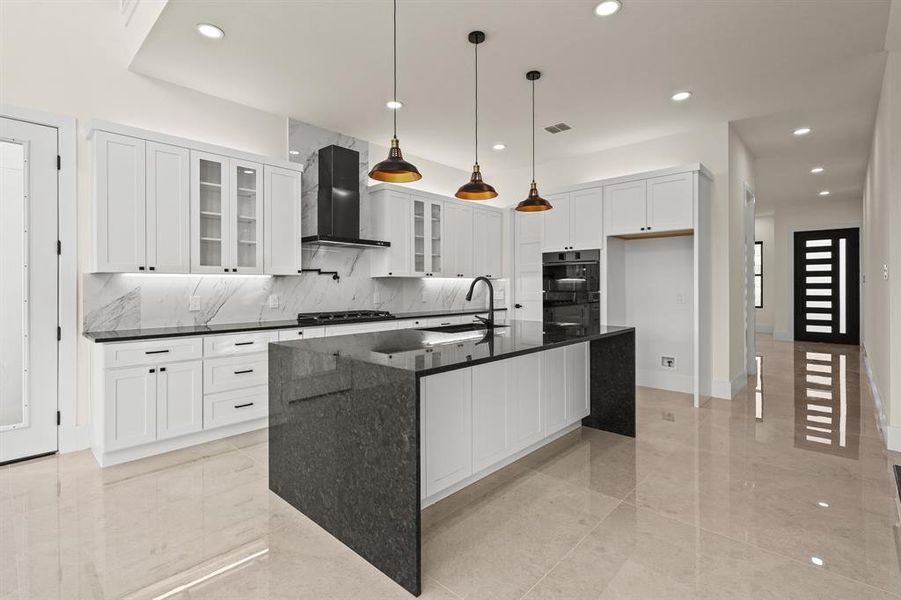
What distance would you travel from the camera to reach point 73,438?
3.45 metres

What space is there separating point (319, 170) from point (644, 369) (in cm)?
440

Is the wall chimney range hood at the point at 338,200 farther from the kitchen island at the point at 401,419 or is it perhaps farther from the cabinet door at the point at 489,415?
the cabinet door at the point at 489,415

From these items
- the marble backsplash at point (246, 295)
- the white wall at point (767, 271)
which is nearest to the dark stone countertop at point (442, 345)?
the marble backsplash at point (246, 295)

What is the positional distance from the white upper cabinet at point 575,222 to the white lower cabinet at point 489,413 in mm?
2325

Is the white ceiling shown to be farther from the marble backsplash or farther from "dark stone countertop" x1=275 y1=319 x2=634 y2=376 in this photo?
"dark stone countertop" x1=275 y1=319 x2=634 y2=376

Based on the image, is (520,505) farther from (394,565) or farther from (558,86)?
(558,86)

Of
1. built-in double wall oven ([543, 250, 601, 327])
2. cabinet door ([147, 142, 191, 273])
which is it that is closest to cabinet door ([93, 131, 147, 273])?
cabinet door ([147, 142, 191, 273])

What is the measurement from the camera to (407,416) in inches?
71.4

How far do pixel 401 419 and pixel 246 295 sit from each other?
3138 millimetres

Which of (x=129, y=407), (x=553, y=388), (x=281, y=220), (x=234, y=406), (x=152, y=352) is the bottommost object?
(x=234, y=406)

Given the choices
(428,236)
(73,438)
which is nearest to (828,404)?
(428,236)

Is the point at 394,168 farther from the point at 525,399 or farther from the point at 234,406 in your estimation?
the point at 234,406

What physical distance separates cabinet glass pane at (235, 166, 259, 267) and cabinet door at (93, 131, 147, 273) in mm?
742

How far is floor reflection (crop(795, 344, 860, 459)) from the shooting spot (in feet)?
11.6
